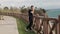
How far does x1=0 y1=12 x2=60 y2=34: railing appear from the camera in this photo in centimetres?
252

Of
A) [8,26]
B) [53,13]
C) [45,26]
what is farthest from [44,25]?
[8,26]

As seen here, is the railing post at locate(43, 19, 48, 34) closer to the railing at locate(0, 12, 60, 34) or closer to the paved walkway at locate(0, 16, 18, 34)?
the railing at locate(0, 12, 60, 34)

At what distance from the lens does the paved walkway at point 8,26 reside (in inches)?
106

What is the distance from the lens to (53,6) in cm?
264

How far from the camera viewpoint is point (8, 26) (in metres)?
2.72

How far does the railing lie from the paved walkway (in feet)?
0.29

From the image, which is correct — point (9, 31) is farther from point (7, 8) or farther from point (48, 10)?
point (48, 10)

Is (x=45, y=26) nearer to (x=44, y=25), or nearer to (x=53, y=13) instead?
(x=44, y=25)

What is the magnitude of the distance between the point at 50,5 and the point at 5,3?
2.10 ft

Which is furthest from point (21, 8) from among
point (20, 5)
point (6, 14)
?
point (6, 14)

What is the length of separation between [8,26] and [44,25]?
0.52 metres

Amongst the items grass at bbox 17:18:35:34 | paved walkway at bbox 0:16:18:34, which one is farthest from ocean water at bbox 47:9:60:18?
paved walkway at bbox 0:16:18:34

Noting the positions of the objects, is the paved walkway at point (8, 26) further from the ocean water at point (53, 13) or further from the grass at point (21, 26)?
the ocean water at point (53, 13)

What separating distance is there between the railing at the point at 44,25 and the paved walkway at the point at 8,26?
89 mm
